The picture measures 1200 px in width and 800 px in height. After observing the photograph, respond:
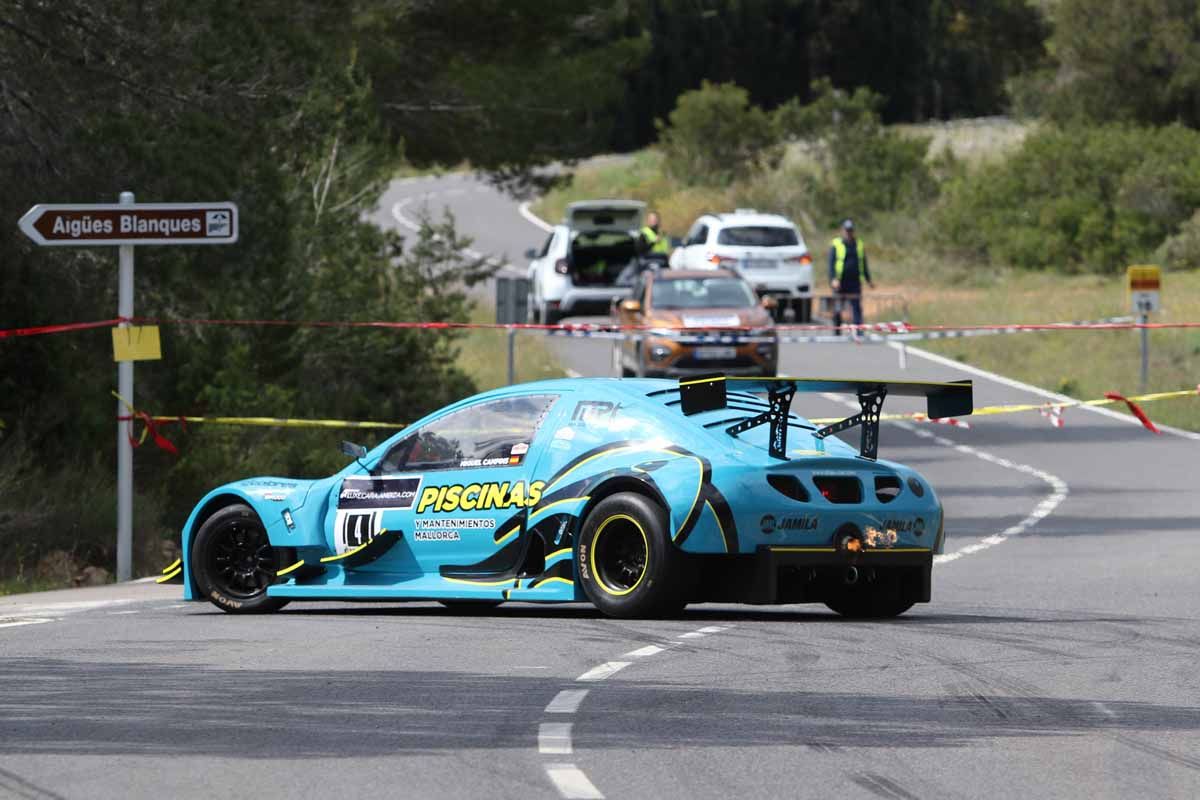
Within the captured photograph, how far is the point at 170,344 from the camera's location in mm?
24156

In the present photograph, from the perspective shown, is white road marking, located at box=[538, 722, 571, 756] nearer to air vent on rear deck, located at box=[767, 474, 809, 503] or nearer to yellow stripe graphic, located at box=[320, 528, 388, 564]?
air vent on rear deck, located at box=[767, 474, 809, 503]

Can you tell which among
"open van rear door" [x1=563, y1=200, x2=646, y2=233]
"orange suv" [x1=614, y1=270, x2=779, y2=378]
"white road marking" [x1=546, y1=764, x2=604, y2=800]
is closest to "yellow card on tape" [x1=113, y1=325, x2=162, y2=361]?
"white road marking" [x1=546, y1=764, x2=604, y2=800]

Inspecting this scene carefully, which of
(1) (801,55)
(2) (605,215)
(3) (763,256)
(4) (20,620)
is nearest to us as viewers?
(4) (20,620)

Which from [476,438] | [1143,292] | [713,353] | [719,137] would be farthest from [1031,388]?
[719,137]

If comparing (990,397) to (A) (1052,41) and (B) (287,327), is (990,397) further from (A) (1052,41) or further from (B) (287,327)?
(A) (1052,41)

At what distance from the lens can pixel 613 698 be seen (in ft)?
33.8

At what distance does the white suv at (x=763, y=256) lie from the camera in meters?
44.7

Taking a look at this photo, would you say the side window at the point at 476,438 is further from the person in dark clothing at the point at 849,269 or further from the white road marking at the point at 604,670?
the person in dark clothing at the point at 849,269

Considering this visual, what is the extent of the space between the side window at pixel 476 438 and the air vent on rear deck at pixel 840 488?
182 centimetres

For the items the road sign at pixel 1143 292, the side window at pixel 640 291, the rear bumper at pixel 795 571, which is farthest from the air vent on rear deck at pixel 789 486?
the side window at pixel 640 291

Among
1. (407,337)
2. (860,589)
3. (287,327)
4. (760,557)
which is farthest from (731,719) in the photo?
(407,337)

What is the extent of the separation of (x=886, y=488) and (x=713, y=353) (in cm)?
1930

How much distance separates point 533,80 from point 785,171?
3399 centimetres

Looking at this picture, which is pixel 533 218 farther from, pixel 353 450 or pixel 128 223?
pixel 353 450
